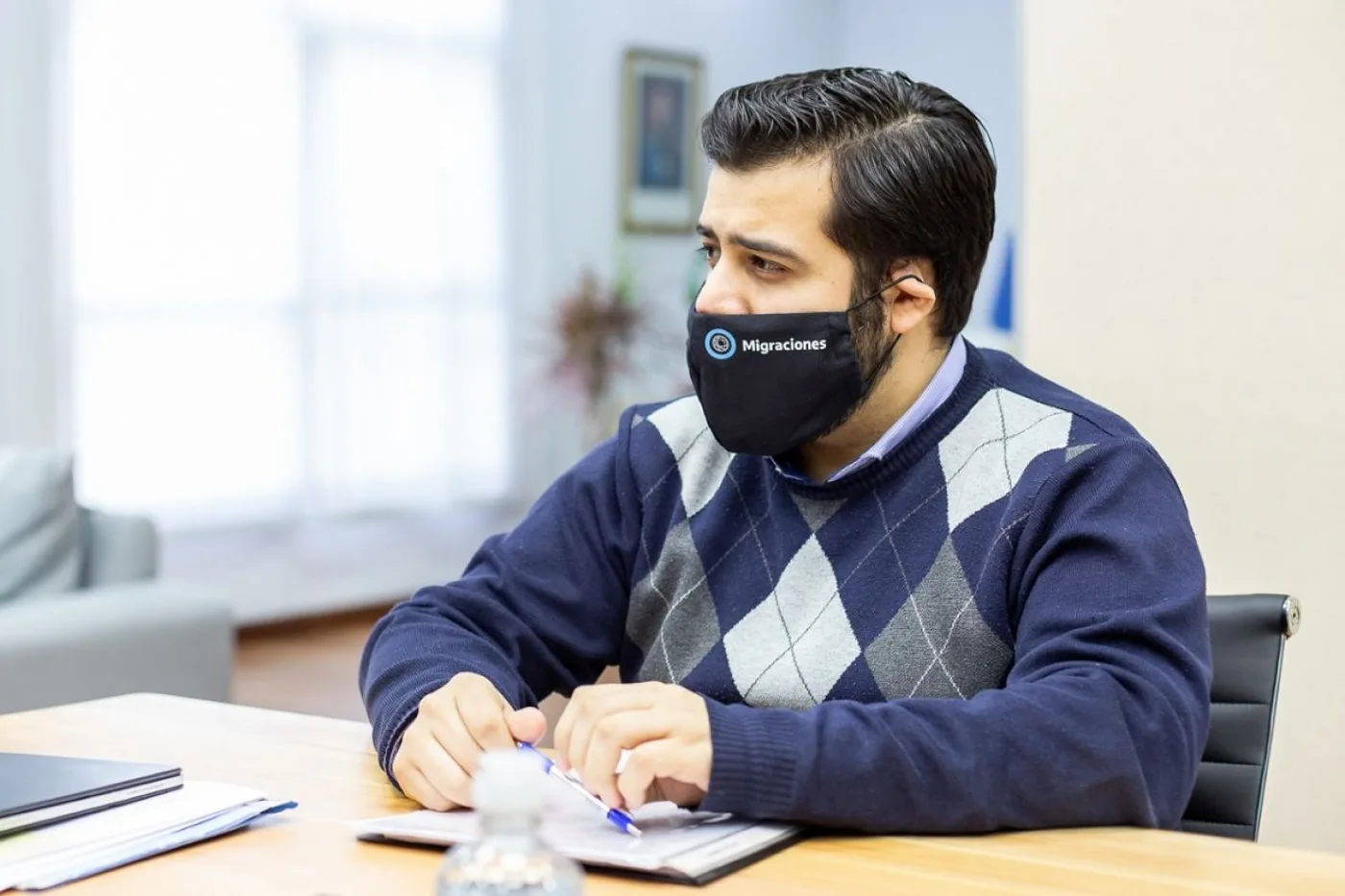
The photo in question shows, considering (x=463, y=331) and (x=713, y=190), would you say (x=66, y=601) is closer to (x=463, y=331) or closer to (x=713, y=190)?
(x=713, y=190)

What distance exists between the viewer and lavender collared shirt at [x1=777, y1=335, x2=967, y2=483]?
1459mm

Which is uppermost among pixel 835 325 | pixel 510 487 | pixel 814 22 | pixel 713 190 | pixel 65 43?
pixel 814 22

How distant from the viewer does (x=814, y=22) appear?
24.1 ft

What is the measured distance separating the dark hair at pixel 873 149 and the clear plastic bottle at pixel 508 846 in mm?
831

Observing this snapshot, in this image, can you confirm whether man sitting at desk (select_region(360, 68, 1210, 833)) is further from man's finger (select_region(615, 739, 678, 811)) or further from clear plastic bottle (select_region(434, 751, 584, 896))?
clear plastic bottle (select_region(434, 751, 584, 896))

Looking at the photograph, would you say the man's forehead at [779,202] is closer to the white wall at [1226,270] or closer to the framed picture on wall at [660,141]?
the white wall at [1226,270]

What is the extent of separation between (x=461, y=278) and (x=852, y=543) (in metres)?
4.27

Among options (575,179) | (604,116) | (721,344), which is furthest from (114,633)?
(604,116)

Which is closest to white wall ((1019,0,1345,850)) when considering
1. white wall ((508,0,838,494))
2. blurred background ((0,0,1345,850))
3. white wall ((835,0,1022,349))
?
blurred background ((0,0,1345,850))

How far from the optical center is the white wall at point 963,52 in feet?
22.9

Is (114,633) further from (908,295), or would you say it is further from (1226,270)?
(1226,270)

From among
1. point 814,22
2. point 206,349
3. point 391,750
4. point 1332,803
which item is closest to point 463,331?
point 206,349

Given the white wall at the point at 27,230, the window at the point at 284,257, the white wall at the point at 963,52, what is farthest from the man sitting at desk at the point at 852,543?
the white wall at the point at 963,52

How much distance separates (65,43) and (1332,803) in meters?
3.76
